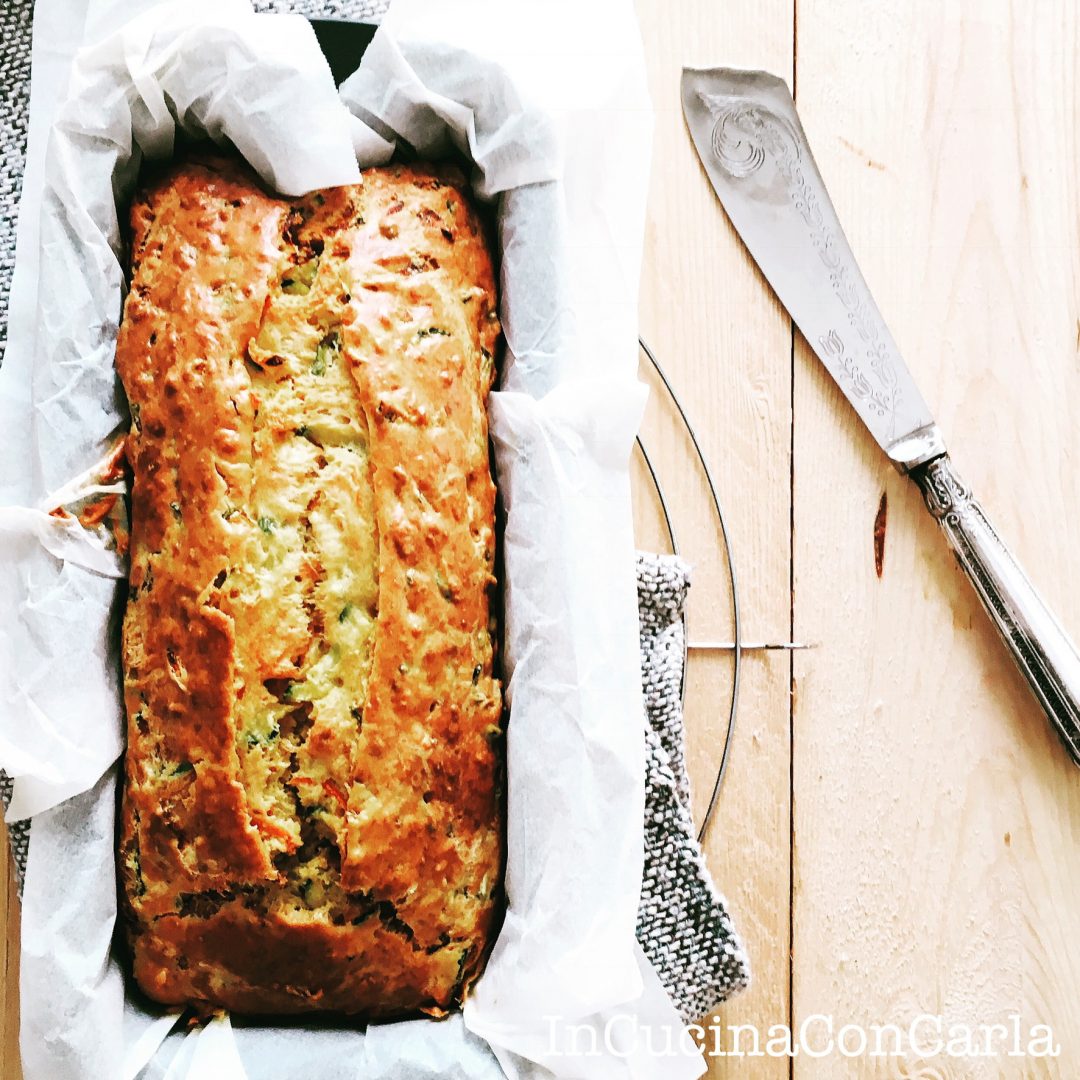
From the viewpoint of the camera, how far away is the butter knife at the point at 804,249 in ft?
4.62

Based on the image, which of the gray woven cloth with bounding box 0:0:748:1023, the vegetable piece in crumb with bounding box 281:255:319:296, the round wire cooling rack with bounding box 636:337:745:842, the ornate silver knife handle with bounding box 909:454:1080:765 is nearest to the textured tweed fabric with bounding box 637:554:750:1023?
the gray woven cloth with bounding box 0:0:748:1023

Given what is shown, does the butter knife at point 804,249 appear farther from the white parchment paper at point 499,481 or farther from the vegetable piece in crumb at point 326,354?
the vegetable piece in crumb at point 326,354

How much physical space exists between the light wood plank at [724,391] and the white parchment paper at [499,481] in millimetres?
213

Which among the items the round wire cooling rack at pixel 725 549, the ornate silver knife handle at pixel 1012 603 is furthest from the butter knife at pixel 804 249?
the round wire cooling rack at pixel 725 549

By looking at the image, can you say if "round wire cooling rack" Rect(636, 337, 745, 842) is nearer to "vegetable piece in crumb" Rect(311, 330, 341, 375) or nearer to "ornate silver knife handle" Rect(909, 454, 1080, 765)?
"ornate silver knife handle" Rect(909, 454, 1080, 765)

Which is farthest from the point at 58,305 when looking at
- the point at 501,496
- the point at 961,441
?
the point at 961,441

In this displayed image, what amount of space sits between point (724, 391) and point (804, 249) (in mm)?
204

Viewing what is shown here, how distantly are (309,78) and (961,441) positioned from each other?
36.0 inches

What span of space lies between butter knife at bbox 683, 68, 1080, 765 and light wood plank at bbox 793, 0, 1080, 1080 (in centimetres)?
4

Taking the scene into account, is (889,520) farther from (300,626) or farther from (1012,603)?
(300,626)

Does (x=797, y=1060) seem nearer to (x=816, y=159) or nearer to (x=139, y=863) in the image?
(x=139, y=863)

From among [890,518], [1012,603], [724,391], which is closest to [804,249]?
[724,391]

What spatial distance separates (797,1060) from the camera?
1.39 metres

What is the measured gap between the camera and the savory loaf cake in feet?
3.62
